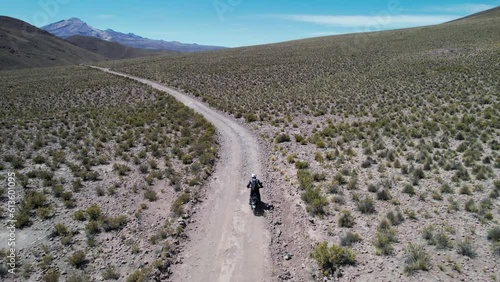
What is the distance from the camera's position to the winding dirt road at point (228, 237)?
30.2 ft

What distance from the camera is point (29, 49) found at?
445 ft

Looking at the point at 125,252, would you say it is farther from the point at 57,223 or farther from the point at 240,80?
the point at 240,80

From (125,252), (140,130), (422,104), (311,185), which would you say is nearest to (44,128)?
(140,130)

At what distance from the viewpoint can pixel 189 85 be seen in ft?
160

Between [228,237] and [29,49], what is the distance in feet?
542

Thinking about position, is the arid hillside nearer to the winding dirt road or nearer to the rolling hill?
the winding dirt road

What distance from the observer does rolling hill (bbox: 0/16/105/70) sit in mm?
117700

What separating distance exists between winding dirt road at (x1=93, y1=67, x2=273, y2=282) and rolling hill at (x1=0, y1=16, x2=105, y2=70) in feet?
421

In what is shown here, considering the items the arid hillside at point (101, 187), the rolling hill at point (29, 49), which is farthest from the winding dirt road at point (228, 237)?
the rolling hill at point (29, 49)

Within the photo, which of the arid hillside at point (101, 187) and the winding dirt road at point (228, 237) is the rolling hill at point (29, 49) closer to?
the arid hillside at point (101, 187)

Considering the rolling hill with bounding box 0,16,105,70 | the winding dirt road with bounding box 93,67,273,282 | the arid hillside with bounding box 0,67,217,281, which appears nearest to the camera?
the winding dirt road with bounding box 93,67,273,282

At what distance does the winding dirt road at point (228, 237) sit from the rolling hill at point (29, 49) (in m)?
128

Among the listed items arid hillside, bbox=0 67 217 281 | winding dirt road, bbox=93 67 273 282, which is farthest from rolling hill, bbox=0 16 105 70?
winding dirt road, bbox=93 67 273 282

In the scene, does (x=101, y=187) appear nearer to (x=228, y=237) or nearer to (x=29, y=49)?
(x=228, y=237)
